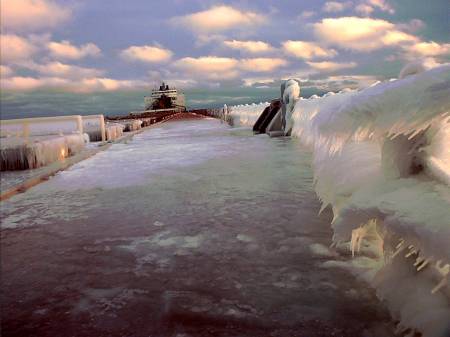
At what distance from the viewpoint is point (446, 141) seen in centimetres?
165

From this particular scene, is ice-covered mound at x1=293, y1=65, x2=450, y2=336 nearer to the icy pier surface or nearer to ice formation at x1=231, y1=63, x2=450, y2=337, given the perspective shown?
ice formation at x1=231, y1=63, x2=450, y2=337

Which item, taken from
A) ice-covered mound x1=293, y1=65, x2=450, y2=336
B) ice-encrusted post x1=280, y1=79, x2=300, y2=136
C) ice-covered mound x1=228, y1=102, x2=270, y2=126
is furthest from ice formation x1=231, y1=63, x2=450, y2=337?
ice-covered mound x1=228, y1=102, x2=270, y2=126

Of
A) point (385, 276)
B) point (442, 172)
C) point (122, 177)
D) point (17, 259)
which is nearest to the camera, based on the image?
point (442, 172)

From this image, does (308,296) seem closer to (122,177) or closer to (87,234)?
(87,234)

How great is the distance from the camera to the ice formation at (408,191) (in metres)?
1.39

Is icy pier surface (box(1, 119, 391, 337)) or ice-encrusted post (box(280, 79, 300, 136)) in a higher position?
ice-encrusted post (box(280, 79, 300, 136))

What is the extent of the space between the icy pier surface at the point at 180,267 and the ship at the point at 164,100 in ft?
259

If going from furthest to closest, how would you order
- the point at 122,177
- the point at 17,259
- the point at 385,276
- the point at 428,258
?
the point at 122,177 → the point at 17,259 → the point at 385,276 → the point at 428,258

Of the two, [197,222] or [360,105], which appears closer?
[360,105]

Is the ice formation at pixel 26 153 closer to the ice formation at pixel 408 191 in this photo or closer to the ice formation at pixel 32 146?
the ice formation at pixel 32 146

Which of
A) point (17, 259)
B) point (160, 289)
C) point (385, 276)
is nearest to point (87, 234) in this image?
point (17, 259)

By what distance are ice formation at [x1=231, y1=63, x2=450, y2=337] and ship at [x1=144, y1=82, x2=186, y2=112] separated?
81137 millimetres

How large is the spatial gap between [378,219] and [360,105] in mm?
Answer: 511

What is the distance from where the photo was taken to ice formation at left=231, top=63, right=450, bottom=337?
1395mm
